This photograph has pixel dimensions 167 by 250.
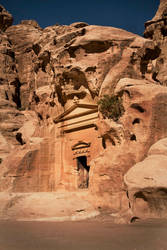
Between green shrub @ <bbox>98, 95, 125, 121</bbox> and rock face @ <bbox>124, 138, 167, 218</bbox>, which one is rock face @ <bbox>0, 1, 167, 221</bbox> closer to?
green shrub @ <bbox>98, 95, 125, 121</bbox>

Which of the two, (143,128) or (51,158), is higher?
(143,128)

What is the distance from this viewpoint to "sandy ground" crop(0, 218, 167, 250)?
22.0 feet

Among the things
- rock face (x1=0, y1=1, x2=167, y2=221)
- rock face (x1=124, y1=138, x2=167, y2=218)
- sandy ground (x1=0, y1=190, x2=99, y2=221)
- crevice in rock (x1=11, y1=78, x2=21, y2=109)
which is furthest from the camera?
crevice in rock (x1=11, y1=78, x2=21, y2=109)

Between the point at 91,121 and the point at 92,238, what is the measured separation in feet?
35.7

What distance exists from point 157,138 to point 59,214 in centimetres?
539

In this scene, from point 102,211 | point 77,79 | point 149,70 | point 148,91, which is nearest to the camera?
point 102,211

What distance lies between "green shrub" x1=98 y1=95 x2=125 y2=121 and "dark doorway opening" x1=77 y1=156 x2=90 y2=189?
4800 millimetres

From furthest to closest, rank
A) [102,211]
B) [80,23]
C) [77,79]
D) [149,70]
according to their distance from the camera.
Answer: [80,23], [77,79], [149,70], [102,211]

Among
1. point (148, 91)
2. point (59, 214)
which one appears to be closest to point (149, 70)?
point (148, 91)

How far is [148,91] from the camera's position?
13.6 metres

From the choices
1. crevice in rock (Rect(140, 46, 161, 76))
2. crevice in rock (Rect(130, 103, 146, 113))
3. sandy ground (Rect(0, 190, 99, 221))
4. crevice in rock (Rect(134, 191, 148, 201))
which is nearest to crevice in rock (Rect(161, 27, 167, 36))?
crevice in rock (Rect(140, 46, 161, 76))

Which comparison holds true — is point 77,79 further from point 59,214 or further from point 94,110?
point 59,214

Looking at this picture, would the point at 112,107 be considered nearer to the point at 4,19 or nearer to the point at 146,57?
the point at 146,57

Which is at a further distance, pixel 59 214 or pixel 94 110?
pixel 94 110
